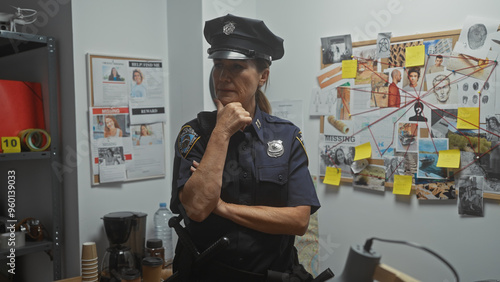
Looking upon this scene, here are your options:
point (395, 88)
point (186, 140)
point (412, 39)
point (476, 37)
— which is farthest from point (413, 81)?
point (186, 140)

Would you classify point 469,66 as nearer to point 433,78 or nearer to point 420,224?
point 433,78

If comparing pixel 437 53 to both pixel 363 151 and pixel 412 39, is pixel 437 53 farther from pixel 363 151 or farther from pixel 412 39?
pixel 363 151

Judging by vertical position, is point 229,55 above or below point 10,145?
above

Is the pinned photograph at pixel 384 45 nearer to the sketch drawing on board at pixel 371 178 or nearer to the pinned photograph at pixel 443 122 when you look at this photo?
the pinned photograph at pixel 443 122

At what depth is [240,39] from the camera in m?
1.36

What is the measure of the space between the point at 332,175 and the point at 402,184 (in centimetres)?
39

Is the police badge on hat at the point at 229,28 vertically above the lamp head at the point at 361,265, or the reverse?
the police badge on hat at the point at 229,28

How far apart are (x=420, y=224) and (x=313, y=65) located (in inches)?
40.5

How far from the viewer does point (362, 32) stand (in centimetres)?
205

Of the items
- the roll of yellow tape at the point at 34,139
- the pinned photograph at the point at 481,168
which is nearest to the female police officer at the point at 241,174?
the pinned photograph at the point at 481,168

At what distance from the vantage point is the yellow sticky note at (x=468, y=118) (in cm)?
171

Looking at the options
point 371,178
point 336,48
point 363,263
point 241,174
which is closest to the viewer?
point 363,263

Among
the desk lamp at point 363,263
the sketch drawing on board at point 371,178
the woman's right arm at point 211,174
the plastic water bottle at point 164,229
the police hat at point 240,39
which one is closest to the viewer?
the desk lamp at point 363,263

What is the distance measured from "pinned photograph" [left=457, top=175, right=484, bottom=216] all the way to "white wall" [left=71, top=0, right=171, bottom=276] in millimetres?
1599
